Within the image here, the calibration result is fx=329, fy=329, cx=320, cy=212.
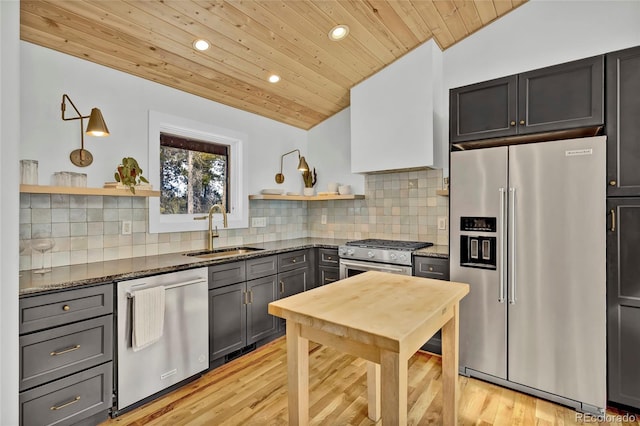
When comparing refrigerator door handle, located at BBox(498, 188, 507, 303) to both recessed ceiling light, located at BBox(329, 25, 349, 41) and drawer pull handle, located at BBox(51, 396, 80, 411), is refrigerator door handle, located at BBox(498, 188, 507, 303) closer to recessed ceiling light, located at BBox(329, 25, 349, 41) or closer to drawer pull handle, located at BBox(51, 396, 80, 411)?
recessed ceiling light, located at BBox(329, 25, 349, 41)

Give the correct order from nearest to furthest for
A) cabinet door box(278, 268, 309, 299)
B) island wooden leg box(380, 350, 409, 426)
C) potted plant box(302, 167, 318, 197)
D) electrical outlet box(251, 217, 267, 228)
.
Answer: island wooden leg box(380, 350, 409, 426), cabinet door box(278, 268, 309, 299), electrical outlet box(251, 217, 267, 228), potted plant box(302, 167, 318, 197)

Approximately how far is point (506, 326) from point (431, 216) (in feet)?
4.48

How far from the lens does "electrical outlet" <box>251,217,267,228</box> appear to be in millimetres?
3742

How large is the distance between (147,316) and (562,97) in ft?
10.1

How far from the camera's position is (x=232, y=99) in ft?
10.9

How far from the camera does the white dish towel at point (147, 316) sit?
6.68 ft

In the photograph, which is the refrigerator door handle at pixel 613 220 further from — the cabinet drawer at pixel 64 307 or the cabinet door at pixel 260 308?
the cabinet drawer at pixel 64 307

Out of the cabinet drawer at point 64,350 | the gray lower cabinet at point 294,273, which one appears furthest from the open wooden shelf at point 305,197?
the cabinet drawer at point 64,350

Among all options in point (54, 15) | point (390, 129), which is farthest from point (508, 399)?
point (54, 15)

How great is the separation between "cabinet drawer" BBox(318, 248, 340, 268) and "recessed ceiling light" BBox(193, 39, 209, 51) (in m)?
2.18

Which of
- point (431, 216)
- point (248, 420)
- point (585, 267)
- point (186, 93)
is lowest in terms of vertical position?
point (248, 420)

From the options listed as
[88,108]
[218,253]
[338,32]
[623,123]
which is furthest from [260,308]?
[623,123]

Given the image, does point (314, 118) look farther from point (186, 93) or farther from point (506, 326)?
point (506, 326)

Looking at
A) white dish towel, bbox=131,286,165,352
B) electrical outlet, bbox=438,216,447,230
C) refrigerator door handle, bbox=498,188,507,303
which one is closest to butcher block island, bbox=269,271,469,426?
refrigerator door handle, bbox=498,188,507,303
